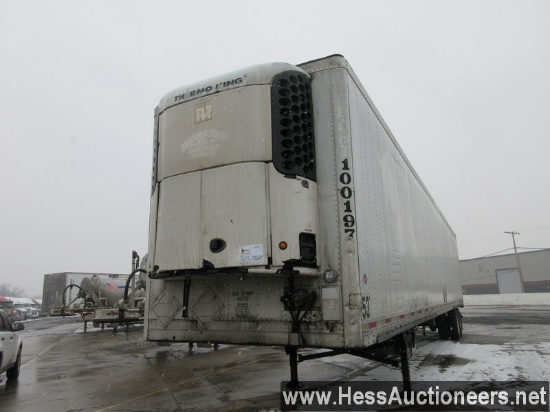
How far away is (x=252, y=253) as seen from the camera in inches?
165

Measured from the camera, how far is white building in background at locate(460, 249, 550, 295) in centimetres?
6188

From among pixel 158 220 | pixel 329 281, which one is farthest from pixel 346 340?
pixel 158 220

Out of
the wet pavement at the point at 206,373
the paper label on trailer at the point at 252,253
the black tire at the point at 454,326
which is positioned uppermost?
the paper label on trailer at the point at 252,253

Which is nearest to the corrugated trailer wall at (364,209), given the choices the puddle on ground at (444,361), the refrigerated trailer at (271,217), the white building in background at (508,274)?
the refrigerated trailer at (271,217)

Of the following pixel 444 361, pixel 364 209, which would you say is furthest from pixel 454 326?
pixel 364 209

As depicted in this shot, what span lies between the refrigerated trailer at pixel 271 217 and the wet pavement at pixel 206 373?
5.96ft

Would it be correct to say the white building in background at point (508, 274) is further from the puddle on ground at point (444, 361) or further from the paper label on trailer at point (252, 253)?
the paper label on trailer at point (252, 253)

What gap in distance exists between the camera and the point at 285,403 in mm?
5652

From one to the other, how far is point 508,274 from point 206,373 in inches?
2715

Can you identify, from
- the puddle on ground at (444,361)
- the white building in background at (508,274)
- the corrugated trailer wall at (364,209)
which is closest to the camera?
the corrugated trailer wall at (364,209)

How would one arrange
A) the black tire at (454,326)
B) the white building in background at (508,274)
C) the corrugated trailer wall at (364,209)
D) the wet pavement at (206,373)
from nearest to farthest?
the corrugated trailer wall at (364,209) < the wet pavement at (206,373) < the black tire at (454,326) < the white building in background at (508,274)

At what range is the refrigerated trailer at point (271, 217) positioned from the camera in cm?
427

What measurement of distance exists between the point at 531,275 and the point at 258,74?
238 feet

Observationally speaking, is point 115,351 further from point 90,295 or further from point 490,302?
point 490,302
